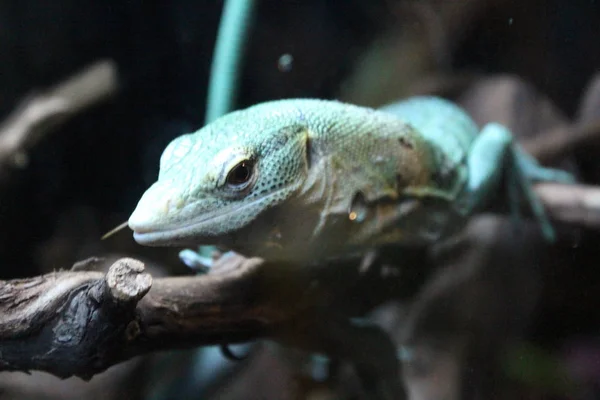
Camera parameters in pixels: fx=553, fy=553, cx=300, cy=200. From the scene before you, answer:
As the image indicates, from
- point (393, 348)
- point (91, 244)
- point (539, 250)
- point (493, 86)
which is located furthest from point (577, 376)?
point (91, 244)

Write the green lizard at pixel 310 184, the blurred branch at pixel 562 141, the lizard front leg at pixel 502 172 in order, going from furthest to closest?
the blurred branch at pixel 562 141 → the lizard front leg at pixel 502 172 → the green lizard at pixel 310 184

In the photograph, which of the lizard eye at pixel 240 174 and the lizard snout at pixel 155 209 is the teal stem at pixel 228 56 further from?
the lizard snout at pixel 155 209

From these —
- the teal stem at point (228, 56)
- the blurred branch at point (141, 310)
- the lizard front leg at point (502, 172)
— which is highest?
the teal stem at point (228, 56)

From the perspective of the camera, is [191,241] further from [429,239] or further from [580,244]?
[580,244]

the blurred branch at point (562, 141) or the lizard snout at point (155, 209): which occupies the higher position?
the lizard snout at point (155, 209)

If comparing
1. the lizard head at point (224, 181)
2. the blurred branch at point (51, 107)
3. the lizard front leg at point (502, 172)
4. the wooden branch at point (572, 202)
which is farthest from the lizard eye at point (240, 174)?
the wooden branch at point (572, 202)

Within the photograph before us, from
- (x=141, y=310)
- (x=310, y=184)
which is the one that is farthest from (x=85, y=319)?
(x=310, y=184)

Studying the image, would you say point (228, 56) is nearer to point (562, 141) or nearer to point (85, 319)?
point (85, 319)
